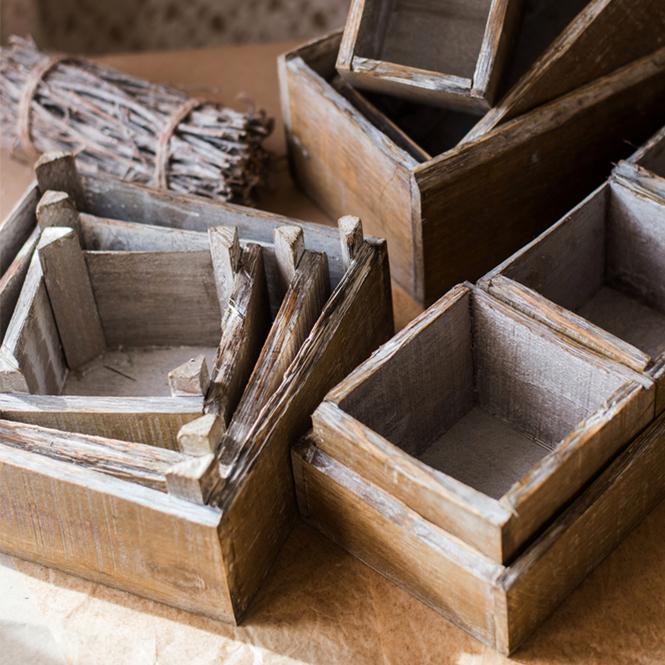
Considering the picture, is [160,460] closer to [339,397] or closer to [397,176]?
[339,397]

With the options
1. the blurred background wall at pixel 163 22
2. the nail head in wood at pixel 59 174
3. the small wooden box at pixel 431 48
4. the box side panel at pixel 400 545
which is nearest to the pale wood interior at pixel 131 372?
the nail head in wood at pixel 59 174

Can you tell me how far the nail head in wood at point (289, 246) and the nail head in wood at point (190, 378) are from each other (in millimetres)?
285

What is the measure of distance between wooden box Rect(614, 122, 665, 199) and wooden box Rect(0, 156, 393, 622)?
1.50 feet

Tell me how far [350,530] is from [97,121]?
3.87 feet

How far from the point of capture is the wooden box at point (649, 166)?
6.99 feet

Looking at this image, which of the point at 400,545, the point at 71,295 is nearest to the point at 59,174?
the point at 71,295

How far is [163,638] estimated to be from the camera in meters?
1.87

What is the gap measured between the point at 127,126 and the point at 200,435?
3.57ft

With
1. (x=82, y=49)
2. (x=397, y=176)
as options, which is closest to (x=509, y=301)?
(x=397, y=176)

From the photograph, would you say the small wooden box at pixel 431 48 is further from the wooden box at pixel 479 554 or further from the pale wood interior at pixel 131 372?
the wooden box at pixel 479 554

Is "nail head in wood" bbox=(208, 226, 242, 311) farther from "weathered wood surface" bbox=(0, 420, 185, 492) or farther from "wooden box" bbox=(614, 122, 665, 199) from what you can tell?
"wooden box" bbox=(614, 122, 665, 199)

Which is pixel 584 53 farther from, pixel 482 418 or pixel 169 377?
pixel 169 377

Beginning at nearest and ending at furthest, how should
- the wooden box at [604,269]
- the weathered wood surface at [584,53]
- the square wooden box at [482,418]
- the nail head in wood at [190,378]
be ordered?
the square wooden box at [482,418]
the nail head in wood at [190,378]
the wooden box at [604,269]
the weathered wood surface at [584,53]

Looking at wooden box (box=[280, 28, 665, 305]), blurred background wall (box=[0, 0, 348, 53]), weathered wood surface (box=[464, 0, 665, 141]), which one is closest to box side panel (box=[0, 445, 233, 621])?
wooden box (box=[280, 28, 665, 305])
